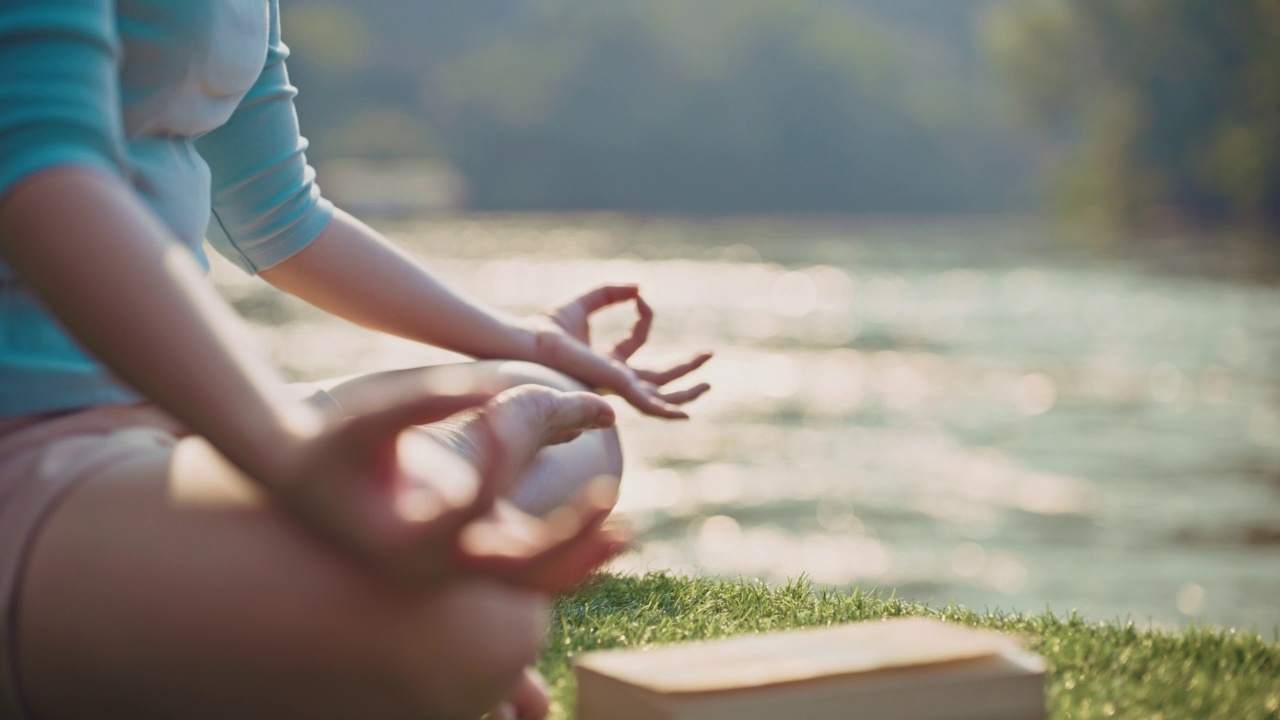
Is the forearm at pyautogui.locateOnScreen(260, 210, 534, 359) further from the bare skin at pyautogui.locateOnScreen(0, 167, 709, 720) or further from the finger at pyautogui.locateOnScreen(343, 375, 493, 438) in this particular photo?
the finger at pyautogui.locateOnScreen(343, 375, 493, 438)

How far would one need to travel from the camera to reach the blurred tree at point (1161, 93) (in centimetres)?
3472

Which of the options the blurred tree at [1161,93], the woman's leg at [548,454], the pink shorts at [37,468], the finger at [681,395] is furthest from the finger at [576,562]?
the blurred tree at [1161,93]

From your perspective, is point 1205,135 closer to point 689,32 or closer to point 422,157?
point 689,32

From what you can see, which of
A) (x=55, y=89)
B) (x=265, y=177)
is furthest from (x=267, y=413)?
(x=265, y=177)

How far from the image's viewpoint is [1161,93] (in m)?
36.8

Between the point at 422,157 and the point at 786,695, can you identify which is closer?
the point at 786,695

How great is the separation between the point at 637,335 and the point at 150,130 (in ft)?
3.89

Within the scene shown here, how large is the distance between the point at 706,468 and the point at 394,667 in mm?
11413

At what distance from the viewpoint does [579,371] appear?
2.40m

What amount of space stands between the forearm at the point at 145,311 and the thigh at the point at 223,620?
0.07 metres

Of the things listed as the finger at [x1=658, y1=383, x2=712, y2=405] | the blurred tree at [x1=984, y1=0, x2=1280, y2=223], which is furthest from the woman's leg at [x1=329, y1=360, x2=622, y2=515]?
the blurred tree at [x1=984, y1=0, x2=1280, y2=223]

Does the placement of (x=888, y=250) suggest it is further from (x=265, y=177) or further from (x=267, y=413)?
(x=267, y=413)

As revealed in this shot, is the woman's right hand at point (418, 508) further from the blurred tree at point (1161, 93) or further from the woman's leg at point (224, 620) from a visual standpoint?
the blurred tree at point (1161, 93)

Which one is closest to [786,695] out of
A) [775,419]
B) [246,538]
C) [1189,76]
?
[246,538]
